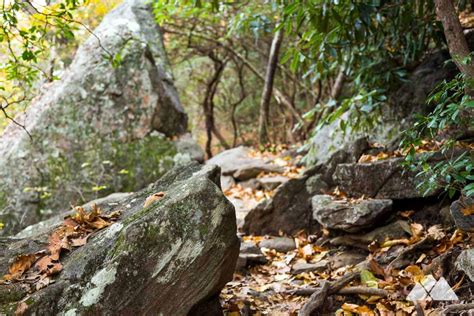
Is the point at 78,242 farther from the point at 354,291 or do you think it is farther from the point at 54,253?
the point at 354,291

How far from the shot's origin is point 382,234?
153 inches

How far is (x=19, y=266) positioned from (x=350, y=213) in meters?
2.79

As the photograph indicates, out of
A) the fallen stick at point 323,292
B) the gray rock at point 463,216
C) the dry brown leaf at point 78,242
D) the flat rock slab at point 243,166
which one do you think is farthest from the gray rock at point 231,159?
the dry brown leaf at point 78,242

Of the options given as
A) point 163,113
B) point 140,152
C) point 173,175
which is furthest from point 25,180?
point 173,175

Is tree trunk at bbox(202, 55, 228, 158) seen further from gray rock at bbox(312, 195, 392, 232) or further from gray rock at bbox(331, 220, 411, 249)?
gray rock at bbox(331, 220, 411, 249)

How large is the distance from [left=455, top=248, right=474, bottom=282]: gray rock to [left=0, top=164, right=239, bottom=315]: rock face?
1.41m

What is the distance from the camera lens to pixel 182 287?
2436mm

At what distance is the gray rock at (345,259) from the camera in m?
3.87

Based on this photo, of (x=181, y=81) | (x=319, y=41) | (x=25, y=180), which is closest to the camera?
(x=319, y=41)

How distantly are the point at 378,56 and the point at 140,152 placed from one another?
3.92m

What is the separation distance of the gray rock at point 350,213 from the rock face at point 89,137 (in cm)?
341

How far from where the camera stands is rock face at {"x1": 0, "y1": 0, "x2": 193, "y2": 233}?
6.34 metres

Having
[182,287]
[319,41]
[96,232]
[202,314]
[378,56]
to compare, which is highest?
[319,41]

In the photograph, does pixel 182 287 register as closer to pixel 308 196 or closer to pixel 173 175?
pixel 173 175
